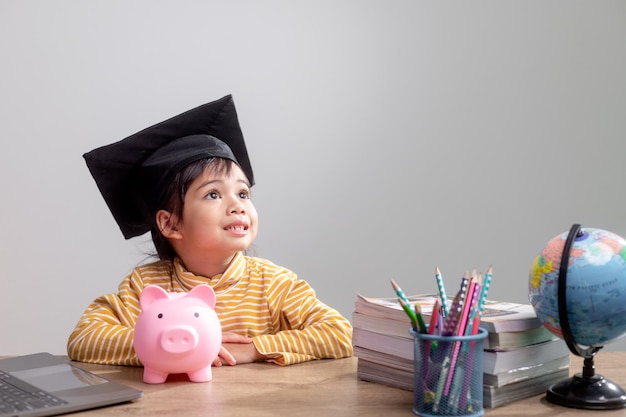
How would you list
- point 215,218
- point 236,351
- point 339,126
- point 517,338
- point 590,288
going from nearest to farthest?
1. point 590,288
2. point 517,338
3. point 236,351
4. point 215,218
5. point 339,126

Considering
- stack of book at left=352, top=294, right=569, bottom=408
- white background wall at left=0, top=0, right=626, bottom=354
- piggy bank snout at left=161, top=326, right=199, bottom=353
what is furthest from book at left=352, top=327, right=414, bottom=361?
white background wall at left=0, top=0, right=626, bottom=354

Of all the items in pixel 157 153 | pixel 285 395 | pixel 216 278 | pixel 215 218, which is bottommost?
pixel 285 395

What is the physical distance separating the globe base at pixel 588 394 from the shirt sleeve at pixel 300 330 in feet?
1.39

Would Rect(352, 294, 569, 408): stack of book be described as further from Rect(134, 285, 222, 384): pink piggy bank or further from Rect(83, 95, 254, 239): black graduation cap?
Rect(83, 95, 254, 239): black graduation cap

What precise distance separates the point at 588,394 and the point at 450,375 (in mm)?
198

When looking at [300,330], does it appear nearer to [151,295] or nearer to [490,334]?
[151,295]

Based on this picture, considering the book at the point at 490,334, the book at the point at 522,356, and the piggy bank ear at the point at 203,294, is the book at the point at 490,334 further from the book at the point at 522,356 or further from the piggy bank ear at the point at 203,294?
the piggy bank ear at the point at 203,294

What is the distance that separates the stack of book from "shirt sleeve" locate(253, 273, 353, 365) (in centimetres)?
17

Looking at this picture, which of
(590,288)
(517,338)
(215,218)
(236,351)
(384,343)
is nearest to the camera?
(590,288)

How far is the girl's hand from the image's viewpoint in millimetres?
1348

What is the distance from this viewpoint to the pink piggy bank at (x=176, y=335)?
1191mm

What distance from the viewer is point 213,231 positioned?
1.48 m

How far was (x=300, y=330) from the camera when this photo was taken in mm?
1442

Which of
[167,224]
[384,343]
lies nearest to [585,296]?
[384,343]
